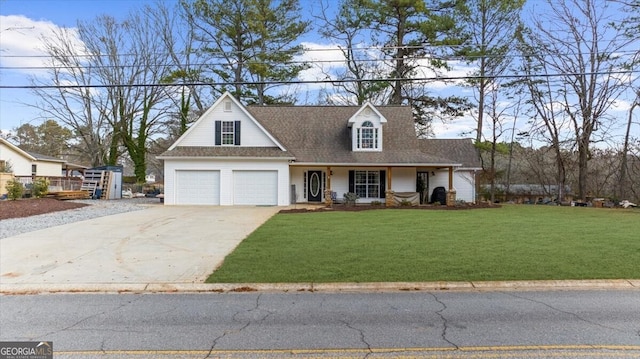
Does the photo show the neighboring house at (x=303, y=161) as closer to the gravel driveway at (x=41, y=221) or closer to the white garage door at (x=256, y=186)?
the white garage door at (x=256, y=186)

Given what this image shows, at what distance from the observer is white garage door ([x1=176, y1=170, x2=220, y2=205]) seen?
2384 centimetres

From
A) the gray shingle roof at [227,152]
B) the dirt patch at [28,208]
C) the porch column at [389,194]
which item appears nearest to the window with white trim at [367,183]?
the porch column at [389,194]

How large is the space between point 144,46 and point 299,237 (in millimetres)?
33362

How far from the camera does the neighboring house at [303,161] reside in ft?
77.9

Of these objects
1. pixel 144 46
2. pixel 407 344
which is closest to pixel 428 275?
pixel 407 344

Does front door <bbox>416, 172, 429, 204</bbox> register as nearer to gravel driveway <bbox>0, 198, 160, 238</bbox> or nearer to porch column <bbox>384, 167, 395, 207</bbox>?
porch column <bbox>384, 167, 395, 207</bbox>

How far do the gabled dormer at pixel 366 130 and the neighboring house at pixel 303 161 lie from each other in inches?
2.4

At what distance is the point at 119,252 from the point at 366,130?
18.2 m

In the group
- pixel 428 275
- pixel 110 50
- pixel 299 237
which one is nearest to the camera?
pixel 428 275

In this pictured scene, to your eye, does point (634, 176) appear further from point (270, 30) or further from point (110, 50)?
point (110, 50)

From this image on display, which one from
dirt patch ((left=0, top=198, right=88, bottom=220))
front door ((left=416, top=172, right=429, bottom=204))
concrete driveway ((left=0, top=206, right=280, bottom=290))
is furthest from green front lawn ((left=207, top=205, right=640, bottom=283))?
front door ((left=416, top=172, right=429, bottom=204))

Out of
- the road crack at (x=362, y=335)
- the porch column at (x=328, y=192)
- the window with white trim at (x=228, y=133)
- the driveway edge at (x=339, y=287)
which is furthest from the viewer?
the window with white trim at (x=228, y=133)

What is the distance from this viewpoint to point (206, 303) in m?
6.16

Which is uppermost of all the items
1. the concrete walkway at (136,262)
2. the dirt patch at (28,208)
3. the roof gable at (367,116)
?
the roof gable at (367,116)
